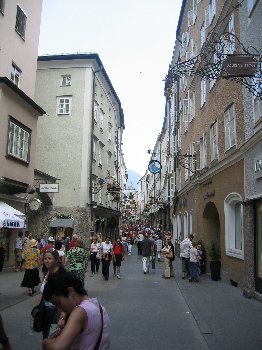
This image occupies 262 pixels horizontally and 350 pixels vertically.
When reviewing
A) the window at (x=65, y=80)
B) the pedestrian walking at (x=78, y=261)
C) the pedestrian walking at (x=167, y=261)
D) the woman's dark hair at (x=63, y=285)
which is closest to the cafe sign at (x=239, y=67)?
the pedestrian walking at (x=78, y=261)

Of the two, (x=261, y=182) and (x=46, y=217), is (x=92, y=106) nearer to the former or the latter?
(x=46, y=217)

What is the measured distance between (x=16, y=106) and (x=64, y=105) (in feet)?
45.0

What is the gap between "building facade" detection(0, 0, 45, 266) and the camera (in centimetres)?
1683

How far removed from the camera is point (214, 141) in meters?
17.5

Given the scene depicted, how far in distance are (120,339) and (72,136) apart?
25005 millimetres

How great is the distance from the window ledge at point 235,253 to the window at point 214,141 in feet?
14.9

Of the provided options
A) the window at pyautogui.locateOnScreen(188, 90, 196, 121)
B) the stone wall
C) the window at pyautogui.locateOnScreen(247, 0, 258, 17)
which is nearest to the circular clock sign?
the window at pyautogui.locateOnScreen(188, 90, 196, 121)

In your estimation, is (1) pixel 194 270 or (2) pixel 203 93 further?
(2) pixel 203 93

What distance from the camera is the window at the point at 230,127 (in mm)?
14253

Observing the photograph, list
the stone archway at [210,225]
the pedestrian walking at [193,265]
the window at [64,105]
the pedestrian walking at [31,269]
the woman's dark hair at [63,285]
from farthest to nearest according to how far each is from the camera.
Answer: the window at [64,105] → the stone archway at [210,225] → the pedestrian walking at [193,265] → the pedestrian walking at [31,269] → the woman's dark hair at [63,285]

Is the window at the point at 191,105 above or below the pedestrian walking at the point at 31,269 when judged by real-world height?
above

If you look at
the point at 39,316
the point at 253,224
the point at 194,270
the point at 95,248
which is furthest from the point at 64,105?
the point at 39,316

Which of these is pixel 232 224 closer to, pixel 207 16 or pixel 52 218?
pixel 207 16

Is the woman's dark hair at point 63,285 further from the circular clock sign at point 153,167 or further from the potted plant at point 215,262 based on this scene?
the circular clock sign at point 153,167
